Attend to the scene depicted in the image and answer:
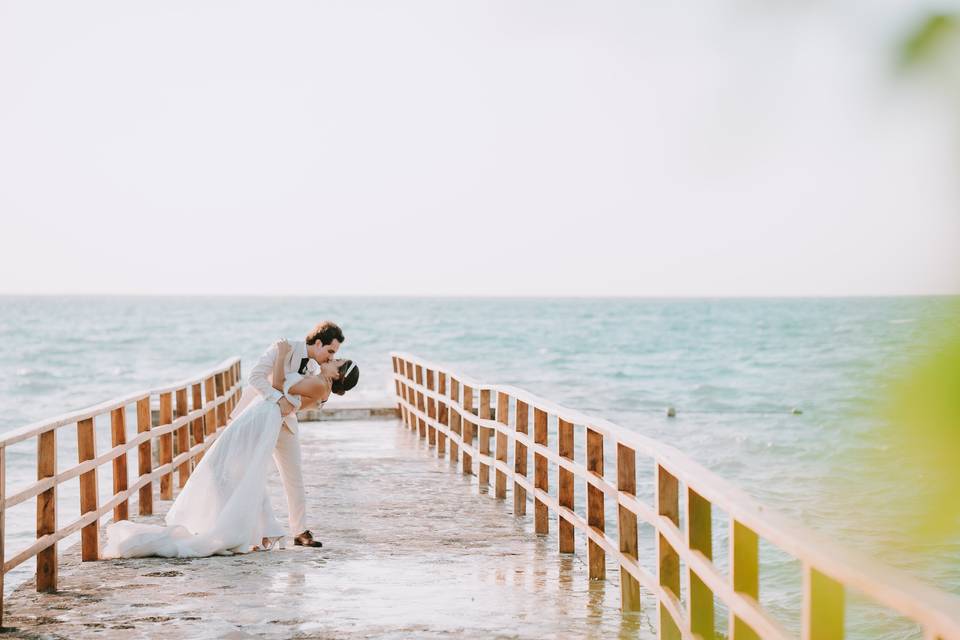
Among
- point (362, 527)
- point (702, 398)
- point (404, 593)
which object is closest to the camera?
point (404, 593)

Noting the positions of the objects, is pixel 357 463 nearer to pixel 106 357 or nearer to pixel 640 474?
pixel 640 474

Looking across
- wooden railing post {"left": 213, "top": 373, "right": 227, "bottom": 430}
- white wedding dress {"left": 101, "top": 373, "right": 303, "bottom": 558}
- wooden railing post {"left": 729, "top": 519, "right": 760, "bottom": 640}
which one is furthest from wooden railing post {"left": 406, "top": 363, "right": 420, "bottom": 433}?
wooden railing post {"left": 729, "top": 519, "right": 760, "bottom": 640}

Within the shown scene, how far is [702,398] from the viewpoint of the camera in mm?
39469

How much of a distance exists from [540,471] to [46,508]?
11.5 ft

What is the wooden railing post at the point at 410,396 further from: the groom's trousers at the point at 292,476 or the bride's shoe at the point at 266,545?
the bride's shoe at the point at 266,545

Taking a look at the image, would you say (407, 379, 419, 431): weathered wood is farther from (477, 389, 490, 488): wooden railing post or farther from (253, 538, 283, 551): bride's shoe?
(253, 538, 283, 551): bride's shoe

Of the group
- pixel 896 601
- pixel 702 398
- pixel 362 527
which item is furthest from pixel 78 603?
pixel 702 398

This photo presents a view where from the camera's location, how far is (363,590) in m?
6.76

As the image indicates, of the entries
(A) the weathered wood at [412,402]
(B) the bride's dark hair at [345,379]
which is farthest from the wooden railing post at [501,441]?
(A) the weathered wood at [412,402]

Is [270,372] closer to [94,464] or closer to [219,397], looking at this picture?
[94,464]

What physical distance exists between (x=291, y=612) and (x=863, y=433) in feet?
19.2

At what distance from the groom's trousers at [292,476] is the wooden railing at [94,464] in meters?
1.06

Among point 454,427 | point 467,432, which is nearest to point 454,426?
point 454,427

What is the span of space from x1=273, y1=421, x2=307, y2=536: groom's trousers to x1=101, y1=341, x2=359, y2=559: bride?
142mm
